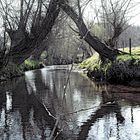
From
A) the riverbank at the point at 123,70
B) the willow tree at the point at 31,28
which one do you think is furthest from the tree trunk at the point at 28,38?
the riverbank at the point at 123,70

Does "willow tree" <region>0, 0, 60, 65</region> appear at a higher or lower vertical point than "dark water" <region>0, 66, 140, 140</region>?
higher

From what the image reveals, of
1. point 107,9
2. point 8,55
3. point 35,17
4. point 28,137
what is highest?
point 107,9

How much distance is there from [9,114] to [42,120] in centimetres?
196

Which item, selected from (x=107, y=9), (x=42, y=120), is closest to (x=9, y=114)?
(x=42, y=120)

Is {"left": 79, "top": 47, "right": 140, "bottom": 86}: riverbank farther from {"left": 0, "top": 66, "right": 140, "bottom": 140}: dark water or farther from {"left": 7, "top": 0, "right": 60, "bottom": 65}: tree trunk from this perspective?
{"left": 7, "top": 0, "right": 60, "bottom": 65}: tree trunk

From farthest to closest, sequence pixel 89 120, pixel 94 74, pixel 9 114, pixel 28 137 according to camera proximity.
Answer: pixel 94 74 → pixel 9 114 → pixel 89 120 → pixel 28 137

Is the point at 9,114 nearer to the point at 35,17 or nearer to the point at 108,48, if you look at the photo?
the point at 35,17

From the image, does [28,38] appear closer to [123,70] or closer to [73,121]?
→ [73,121]

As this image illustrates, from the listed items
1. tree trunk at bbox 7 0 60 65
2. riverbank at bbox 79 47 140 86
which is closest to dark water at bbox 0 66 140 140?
tree trunk at bbox 7 0 60 65

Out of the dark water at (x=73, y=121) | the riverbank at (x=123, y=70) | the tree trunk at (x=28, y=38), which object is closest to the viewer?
the dark water at (x=73, y=121)

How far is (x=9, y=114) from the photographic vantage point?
15000 mm

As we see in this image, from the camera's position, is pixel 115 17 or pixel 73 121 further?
pixel 115 17

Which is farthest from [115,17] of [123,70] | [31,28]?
[31,28]

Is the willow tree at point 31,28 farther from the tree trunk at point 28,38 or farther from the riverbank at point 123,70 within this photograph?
the riverbank at point 123,70
